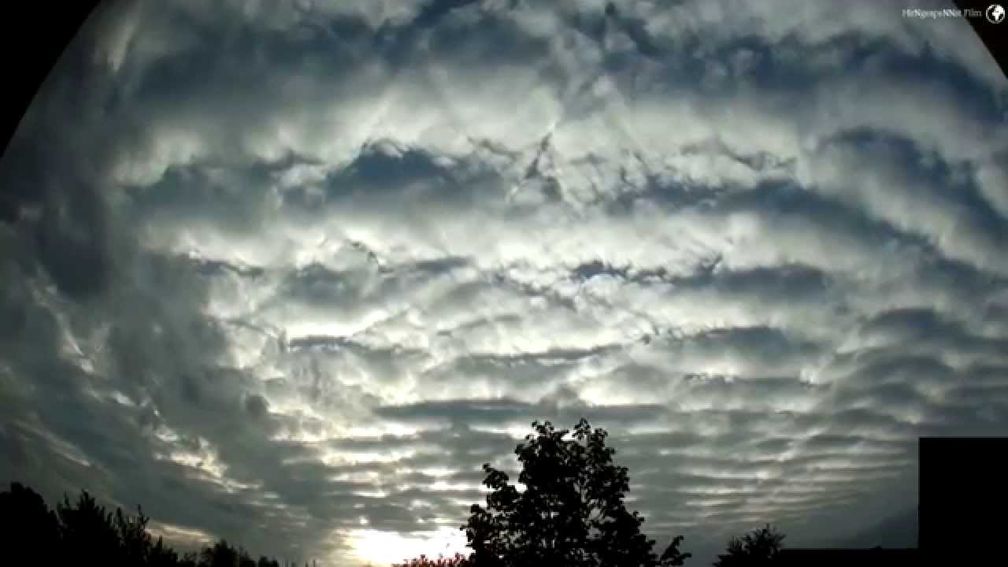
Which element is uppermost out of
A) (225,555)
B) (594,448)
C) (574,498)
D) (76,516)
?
(594,448)

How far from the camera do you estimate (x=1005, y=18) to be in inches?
95.0

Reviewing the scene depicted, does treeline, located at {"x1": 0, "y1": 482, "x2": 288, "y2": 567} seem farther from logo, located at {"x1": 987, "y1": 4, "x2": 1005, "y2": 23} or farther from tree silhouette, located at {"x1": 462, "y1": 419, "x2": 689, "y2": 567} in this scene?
logo, located at {"x1": 987, "y1": 4, "x2": 1005, "y2": 23}

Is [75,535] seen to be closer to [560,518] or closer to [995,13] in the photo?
[560,518]

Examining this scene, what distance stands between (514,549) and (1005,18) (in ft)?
111

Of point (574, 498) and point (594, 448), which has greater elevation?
point (594, 448)

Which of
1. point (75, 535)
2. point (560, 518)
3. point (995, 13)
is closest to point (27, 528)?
point (75, 535)

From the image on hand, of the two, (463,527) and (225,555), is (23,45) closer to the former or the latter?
(463,527)

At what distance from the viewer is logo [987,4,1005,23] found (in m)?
2.42

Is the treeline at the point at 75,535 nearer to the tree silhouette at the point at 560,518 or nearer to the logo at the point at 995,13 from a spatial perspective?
the tree silhouette at the point at 560,518

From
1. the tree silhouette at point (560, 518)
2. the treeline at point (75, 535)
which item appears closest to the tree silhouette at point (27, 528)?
the treeline at point (75, 535)

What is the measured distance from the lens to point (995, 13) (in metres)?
2.45

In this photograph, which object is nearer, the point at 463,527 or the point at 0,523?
the point at 0,523

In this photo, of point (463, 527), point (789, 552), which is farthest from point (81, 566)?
point (789, 552)

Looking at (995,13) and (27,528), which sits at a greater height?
(995,13)
